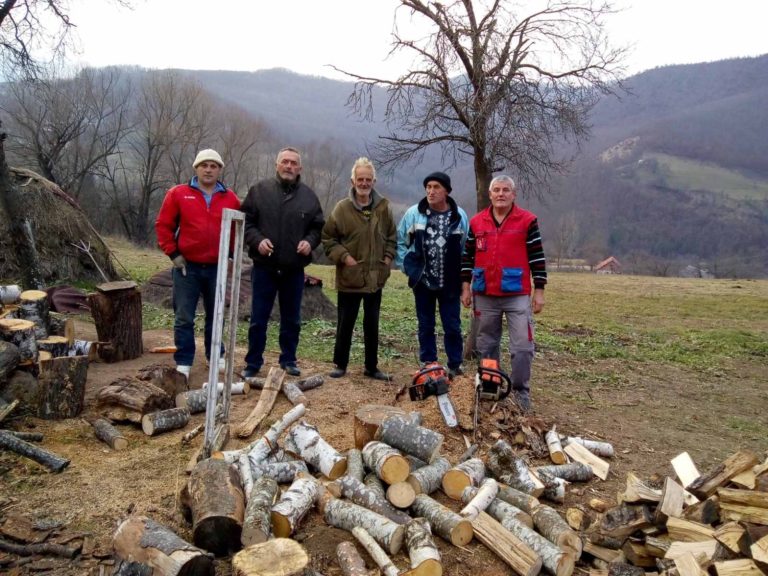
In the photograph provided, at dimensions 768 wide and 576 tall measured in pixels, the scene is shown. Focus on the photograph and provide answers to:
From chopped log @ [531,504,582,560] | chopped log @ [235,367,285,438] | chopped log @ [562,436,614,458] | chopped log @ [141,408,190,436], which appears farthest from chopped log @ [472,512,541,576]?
chopped log @ [141,408,190,436]

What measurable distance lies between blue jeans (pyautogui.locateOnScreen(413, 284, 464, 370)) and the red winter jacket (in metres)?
2.06

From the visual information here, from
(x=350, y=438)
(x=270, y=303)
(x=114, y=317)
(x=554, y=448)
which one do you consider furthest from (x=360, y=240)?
(x=114, y=317)

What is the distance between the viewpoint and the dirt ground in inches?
118

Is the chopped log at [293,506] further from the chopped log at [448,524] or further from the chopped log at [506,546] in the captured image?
the chopped log at [506,546]

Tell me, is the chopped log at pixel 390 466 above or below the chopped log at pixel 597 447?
above

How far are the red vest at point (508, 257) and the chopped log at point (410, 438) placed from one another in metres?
1.78

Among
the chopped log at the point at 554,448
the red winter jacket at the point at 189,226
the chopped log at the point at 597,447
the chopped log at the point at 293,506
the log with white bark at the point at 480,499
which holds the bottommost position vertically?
the chopped log at the point at 597,447

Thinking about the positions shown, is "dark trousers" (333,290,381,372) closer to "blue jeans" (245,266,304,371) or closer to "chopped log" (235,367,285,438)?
"blue jeans" (245,266,304,371)

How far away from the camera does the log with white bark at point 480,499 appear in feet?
10.6

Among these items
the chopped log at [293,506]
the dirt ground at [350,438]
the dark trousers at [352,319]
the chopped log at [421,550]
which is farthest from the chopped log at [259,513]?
the dark trousers at [352,319]

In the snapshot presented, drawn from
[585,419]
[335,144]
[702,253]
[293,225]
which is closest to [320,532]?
[293,225]

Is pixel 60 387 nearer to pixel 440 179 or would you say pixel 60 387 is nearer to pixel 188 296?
pixel 188 296

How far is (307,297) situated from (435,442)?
6915mm

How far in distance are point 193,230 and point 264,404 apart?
5.84 ft
